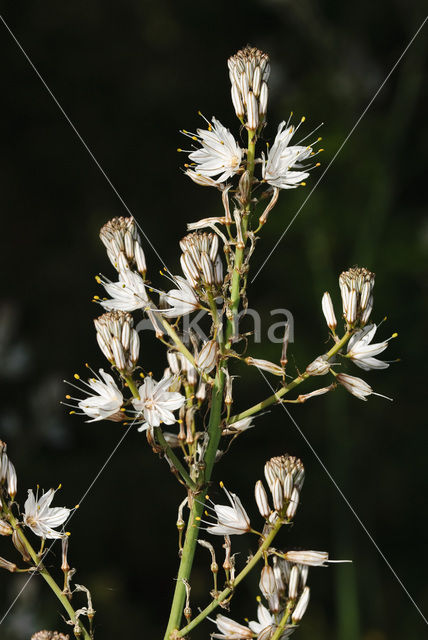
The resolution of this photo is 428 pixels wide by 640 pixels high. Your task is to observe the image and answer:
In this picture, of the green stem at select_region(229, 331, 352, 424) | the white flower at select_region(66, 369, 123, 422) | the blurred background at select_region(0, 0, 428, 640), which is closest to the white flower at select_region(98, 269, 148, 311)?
the white flower at select_region(66, 369, 123, 422)

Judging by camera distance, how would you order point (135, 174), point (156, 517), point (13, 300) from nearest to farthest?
A: point (156, 517) < point (13, 300) < point (135, 174)

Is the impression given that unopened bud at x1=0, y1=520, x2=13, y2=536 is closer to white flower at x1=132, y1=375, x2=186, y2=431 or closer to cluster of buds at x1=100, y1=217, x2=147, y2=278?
white flower at x1=132, y1=375, x2=186, y2=431

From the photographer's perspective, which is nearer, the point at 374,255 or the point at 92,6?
the point at 374,255

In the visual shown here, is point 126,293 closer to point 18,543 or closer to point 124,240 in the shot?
point 124,240

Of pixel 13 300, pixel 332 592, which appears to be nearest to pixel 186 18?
pixel 13 300

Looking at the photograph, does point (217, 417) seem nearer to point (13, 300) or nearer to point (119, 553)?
point (119, 553)

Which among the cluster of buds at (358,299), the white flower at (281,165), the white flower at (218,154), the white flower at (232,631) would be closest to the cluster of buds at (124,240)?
the white flower at (218,154)

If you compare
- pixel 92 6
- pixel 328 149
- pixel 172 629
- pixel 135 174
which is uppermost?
pixel 92 6
